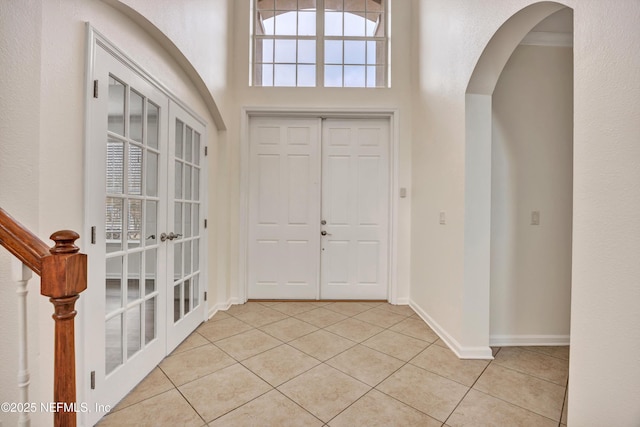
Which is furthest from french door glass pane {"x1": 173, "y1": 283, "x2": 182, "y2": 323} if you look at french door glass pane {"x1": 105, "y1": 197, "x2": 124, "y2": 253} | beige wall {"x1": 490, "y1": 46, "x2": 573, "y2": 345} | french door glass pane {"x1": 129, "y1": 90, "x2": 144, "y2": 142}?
beige wall {"x1": 490, "y1": 46, "x2": 573, "y2": 345}

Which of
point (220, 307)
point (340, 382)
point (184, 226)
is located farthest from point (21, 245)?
point (220, 307)

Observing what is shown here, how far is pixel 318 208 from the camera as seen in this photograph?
3.28 m

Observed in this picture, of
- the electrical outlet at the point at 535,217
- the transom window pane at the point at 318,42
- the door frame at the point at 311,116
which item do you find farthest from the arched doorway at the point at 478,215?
the transom window pane at the point at 318,42

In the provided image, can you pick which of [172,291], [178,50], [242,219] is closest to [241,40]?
[178,50]

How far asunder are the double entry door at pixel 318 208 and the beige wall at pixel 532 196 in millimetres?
1279

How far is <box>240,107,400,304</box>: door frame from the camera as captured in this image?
3.16 m

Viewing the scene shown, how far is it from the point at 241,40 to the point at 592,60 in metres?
3.32

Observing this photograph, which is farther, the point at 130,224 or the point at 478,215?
the point at 478,215

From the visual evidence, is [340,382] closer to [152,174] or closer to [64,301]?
[64,301]

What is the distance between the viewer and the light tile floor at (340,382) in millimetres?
1436

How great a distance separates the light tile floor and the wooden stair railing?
82 centimetres

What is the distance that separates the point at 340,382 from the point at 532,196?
206 centimetres

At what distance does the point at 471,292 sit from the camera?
6.68ft

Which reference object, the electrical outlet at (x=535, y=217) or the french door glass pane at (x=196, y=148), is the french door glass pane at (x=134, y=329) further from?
the electrical outlet at (x=535, y=217)
